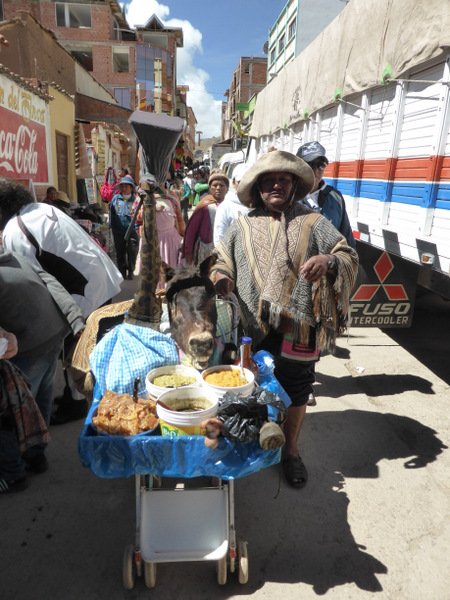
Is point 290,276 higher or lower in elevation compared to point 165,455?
higher

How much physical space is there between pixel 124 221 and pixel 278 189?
17.6ft

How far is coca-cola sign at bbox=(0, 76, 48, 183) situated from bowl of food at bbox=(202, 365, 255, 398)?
5137 mm

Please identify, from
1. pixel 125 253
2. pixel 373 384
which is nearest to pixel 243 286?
pixel 373 384

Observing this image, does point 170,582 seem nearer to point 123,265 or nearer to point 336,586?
point 336,586

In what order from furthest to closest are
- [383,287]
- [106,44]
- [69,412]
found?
[106,44]
[383,287]
[69,412]

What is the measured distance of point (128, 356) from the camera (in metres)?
2.02

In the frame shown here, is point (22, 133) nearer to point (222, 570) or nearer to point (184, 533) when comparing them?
point (184, 533)

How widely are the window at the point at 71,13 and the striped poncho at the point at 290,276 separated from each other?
3684 centimetres

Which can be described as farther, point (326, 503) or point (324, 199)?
point (324, 199)

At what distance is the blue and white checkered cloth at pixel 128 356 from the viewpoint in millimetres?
1954

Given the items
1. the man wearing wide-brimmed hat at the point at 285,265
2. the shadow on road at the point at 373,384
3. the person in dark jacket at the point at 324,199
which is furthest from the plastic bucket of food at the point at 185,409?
the shadow on road at the point at 373,384

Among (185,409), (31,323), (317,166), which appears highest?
(317,166)

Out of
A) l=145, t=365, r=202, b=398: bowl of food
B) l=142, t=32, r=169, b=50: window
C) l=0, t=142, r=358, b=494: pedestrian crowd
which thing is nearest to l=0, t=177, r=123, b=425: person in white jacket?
l=0, t=142, r=358, b=494: pedestrian crowd

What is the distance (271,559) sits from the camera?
2221 millimetres
